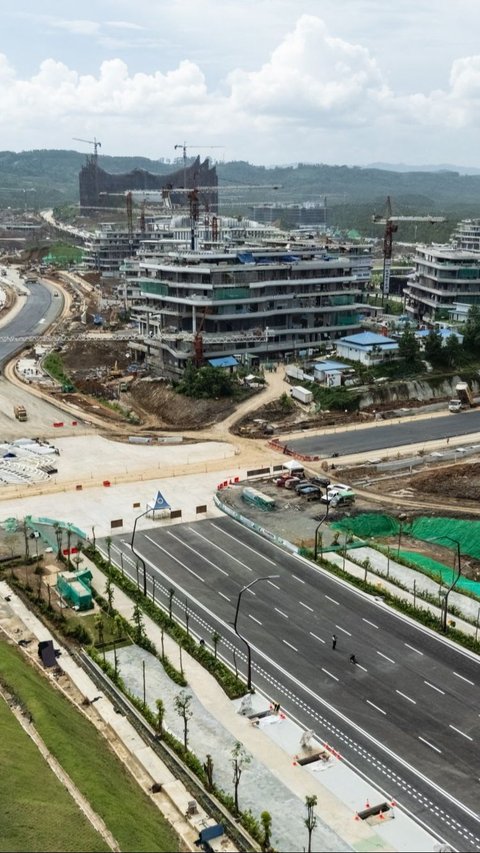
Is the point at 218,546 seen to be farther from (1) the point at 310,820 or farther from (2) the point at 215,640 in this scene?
(1) the point at 310,820

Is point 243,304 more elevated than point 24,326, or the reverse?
point 243,304

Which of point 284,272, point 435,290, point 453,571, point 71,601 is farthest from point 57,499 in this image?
point 435,290

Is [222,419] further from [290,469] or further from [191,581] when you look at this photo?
[191,581]

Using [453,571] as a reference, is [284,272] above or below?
above

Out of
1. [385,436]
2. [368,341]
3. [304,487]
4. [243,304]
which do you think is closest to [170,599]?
[304,487]

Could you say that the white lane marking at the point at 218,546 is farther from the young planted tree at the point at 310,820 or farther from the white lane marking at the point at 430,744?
the young planted tree at the point at 310,820

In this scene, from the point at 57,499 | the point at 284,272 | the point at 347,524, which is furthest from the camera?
the point at 284,272
